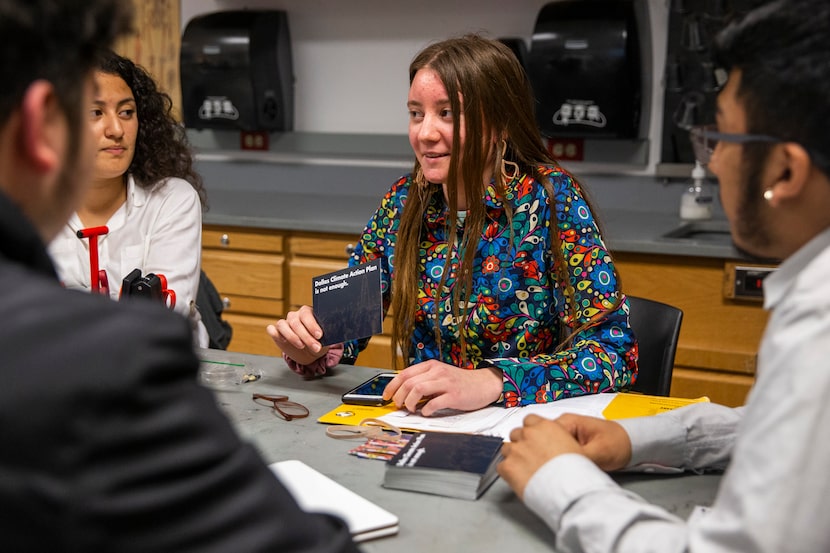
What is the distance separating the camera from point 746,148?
0.98m

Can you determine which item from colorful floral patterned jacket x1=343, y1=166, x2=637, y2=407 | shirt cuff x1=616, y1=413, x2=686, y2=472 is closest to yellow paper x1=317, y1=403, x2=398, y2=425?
colorful floral patterned jacket x1=343, y1=166, x2=637, y2=407

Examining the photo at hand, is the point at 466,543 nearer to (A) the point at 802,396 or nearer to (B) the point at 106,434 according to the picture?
(A) the point at 802,396

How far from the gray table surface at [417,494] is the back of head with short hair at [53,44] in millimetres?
649

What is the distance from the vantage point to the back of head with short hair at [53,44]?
2.06 feet

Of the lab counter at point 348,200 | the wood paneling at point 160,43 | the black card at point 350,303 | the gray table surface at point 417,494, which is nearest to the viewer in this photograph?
the gray table surface at point 417,494

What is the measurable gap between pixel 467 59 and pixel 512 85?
12cm

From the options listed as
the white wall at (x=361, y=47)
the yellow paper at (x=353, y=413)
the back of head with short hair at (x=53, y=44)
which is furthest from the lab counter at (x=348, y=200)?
the back of head with short hair at (x=53, y=44)

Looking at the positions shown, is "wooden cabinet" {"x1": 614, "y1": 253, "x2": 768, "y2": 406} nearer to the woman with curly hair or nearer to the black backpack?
the black backpack

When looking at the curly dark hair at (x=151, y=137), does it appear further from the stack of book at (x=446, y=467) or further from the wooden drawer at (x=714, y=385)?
the wooden drawer at (x=714, y=385)

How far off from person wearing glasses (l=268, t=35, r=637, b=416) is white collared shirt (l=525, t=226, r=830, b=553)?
73cm

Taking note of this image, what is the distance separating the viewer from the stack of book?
46.8 inches

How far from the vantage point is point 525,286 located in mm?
1837

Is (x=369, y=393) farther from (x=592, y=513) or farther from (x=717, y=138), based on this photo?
(x=717, y=138)

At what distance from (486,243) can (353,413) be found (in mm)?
528
